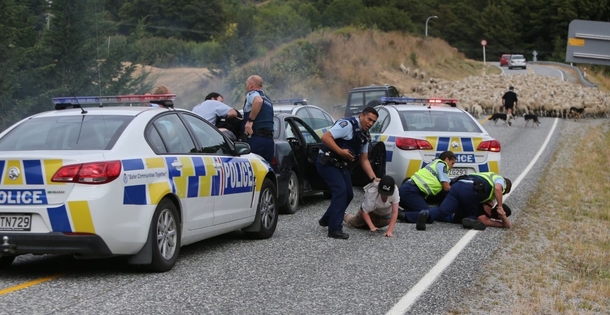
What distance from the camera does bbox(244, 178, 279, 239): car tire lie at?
10.5 m

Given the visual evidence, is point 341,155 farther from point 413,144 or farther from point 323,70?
point 323,70

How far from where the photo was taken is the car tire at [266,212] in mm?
10531

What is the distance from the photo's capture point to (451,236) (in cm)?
1127

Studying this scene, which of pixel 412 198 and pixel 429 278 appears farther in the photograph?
pixel 412 198

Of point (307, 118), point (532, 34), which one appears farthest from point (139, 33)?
point (532, 34)

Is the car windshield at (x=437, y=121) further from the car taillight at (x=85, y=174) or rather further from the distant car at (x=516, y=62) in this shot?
the distant car at (x=516, y=62)

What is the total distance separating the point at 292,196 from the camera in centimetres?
1325

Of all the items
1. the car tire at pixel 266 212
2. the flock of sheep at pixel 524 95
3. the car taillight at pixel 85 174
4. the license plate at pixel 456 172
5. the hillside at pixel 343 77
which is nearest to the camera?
the car taillight at pixel 85 174

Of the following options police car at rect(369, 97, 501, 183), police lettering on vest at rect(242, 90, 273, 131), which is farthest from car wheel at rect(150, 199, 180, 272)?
police car at rect(369, 97, 501, 183)

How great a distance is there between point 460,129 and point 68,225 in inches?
342

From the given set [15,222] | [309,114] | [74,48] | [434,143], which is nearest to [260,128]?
[434,143]

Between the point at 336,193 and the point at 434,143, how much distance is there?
3871 millimetres

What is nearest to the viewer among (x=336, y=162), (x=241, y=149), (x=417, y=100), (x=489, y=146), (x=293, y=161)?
(x=241, y=149)

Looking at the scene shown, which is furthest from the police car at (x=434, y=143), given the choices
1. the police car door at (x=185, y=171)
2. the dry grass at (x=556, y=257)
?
the police car door at (x=185, y=171)
